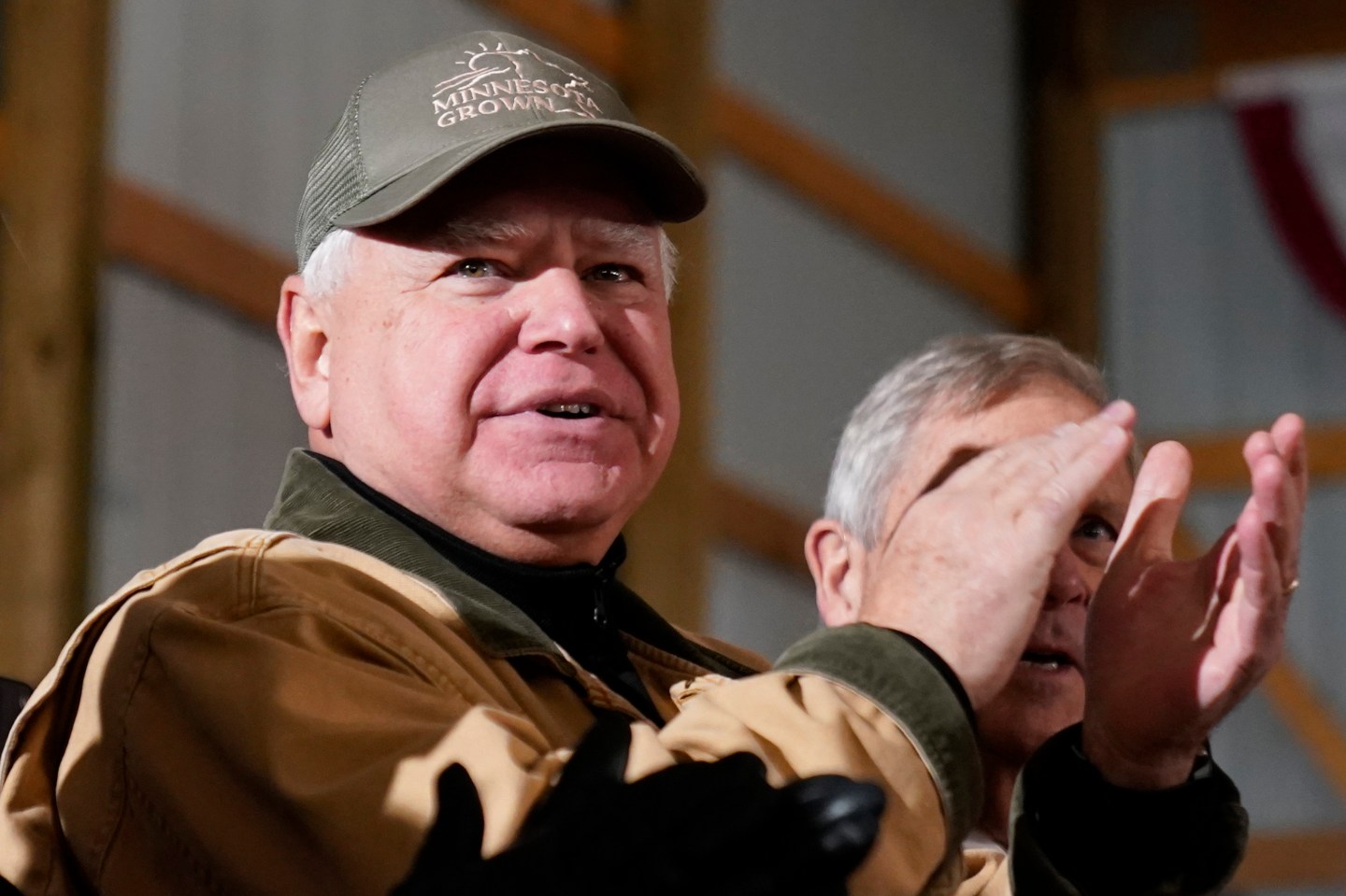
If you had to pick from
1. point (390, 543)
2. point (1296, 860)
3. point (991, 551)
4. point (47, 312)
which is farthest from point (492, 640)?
point (1296, 860)

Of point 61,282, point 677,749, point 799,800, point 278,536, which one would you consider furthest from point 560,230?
point 61,282

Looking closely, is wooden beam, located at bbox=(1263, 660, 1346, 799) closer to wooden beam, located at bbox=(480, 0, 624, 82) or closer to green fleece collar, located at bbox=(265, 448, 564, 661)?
wooden beam, located at bbox=(480, 0, 624, 82)

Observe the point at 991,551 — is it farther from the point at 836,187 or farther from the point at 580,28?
the point at 836,187

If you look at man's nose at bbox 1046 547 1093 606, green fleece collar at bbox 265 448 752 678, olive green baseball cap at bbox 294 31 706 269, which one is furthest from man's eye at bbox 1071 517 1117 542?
green fleece collar at bbox 265 448 752 678

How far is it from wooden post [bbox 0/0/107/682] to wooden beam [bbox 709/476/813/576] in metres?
2.54

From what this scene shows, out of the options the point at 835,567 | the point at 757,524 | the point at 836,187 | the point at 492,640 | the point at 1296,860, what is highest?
the point at 492,640

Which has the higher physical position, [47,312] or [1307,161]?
[47,312]

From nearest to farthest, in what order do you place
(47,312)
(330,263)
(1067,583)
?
(330,263), (1067,583), (47,312)

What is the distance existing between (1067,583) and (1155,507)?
1.47ft

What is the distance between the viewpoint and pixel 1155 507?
1576mm

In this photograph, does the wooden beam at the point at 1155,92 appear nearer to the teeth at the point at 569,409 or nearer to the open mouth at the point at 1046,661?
the open mouth at the point at 1046,661

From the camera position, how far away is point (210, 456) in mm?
4805

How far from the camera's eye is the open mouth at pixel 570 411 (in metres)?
1.64

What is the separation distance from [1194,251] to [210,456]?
4618 millimetres
